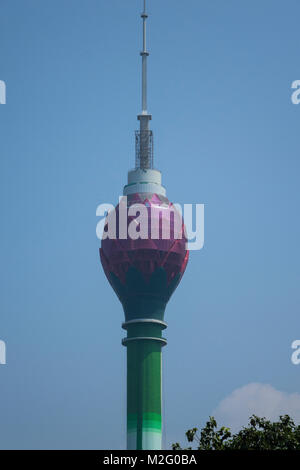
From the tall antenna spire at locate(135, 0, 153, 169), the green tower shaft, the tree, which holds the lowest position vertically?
the tree

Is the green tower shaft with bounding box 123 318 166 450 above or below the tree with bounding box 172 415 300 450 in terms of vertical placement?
above

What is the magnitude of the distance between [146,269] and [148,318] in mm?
8811

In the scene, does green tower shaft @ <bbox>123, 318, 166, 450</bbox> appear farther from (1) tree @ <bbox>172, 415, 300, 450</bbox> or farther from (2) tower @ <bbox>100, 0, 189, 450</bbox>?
(1) tree @ <bbox>172, 415, 300, 450</bbox>

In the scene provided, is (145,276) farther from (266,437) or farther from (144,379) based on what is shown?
(266,437)

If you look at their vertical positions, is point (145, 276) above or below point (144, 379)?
above

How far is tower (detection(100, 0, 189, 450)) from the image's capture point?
164 meters

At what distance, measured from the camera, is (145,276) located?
6570 inches

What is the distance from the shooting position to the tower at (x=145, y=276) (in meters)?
164

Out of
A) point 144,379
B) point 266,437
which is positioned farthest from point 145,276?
point 266,437

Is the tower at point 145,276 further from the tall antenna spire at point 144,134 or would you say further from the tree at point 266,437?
the tree at point 266,437

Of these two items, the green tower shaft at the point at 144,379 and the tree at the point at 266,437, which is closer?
the tree at the point at 266,437

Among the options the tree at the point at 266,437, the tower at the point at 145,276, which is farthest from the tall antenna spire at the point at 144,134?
the tree at the point at 266,437

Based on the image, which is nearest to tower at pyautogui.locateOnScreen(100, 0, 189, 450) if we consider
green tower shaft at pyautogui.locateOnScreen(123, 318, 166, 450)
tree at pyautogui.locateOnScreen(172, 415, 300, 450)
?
green tower shaft at pyautogui.locateOnScreen(123, 318, 166, 450)
